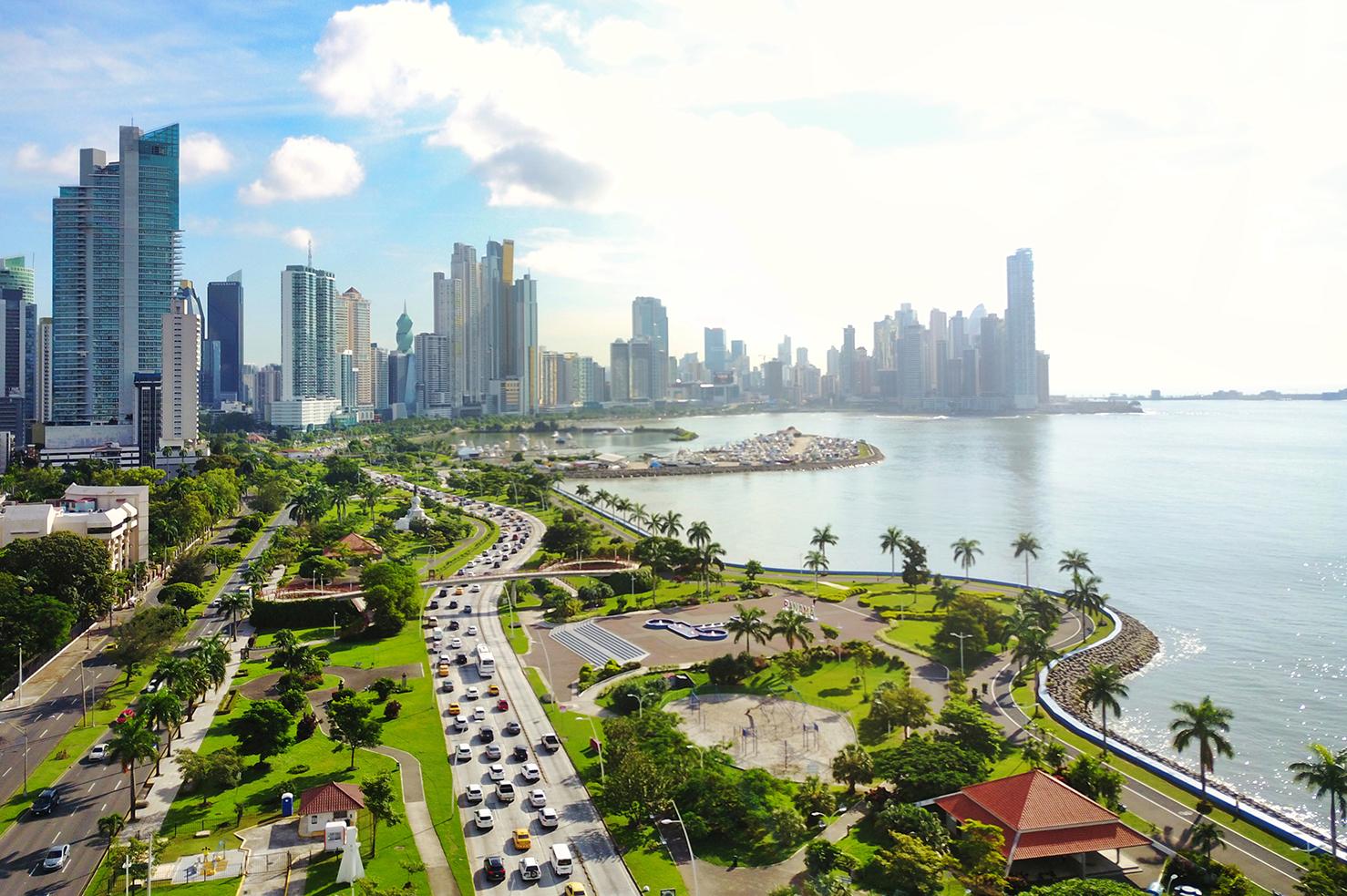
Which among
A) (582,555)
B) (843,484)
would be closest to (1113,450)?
(843,484)

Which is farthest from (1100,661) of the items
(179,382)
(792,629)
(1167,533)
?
(179,382)

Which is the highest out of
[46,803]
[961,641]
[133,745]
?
[133,745]

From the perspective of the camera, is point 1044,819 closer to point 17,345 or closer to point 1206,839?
point 1206,839

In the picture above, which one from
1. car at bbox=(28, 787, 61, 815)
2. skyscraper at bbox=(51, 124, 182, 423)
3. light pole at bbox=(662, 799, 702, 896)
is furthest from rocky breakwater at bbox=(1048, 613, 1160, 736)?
skyscraper at bbox=(51, 124, 182, 423)

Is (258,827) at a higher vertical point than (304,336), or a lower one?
lower

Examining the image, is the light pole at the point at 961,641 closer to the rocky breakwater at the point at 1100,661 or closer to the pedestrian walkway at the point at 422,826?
the rocky breakwater at the point at 1100,661

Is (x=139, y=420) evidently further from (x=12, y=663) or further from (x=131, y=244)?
(x=12, y=663)

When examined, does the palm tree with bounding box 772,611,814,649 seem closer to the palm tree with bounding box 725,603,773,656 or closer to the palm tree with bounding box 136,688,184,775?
the palm tree with bounding box 725,603,773,656
